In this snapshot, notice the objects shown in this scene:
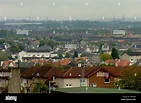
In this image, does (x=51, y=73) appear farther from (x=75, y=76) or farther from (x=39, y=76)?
(x=75, y=76)

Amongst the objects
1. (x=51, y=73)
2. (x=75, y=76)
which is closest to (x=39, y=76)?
(x=51, y=73)

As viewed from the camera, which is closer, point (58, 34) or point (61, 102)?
point (61, 102)

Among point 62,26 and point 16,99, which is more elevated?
point 62,26

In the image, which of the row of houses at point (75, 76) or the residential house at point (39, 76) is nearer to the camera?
the row of houses at point (75, 76)

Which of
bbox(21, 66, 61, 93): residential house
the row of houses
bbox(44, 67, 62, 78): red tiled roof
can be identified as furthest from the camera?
bbox(44, 67, 62, 78): red tiled roof

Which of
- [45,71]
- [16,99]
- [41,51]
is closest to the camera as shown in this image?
[16,99]

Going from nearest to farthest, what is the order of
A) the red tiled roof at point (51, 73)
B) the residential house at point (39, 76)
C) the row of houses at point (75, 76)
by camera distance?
the row of houses at point (75, 76)
the residential house at point (39, 76)
the red tiled roof at point (51, 73)

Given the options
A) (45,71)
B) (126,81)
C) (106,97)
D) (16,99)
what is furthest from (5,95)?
(45,71)

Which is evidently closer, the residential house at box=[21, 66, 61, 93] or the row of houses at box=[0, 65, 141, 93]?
the row of houses at box=[0, 65, 141, 93]

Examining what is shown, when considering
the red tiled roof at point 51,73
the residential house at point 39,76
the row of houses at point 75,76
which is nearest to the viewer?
the row of houses at point 75,76

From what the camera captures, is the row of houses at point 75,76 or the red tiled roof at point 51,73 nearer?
the row of houses at point 75,76

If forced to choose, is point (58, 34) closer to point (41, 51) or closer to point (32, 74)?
point (41, 51)
